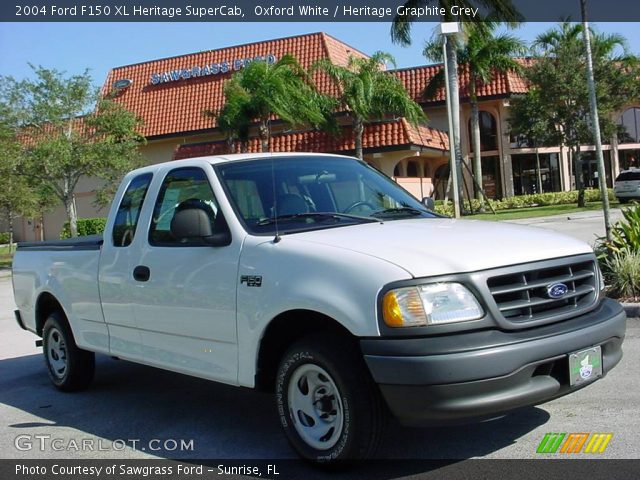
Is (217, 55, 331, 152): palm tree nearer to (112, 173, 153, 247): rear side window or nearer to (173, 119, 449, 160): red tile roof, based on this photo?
(173, 119, 449, 160): red tile roof

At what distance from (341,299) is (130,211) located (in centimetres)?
271

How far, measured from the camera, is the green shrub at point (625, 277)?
28.9 ft

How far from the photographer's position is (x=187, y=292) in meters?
5.06

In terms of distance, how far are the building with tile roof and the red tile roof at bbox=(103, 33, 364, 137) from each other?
0.17ft

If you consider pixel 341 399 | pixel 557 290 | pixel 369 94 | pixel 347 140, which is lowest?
pixel 341 399

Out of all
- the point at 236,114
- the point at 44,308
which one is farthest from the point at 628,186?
the point at 44,308

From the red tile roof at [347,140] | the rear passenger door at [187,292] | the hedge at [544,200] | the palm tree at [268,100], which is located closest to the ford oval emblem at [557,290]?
the rear passenger door at [187,292]

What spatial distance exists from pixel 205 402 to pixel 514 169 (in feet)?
120

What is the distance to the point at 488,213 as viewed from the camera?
99.5ft

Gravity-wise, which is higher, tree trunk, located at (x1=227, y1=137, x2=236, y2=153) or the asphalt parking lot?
tree trunk, located at (x1=227, y1=137, x2=236, y2=153)

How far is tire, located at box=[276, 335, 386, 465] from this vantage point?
4023 millimetres

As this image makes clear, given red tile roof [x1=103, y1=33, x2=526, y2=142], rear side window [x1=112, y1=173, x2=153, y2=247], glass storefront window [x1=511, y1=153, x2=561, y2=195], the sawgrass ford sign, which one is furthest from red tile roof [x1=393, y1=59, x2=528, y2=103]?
rear side window [x1=112, y1=173, x2=153, y2=247]

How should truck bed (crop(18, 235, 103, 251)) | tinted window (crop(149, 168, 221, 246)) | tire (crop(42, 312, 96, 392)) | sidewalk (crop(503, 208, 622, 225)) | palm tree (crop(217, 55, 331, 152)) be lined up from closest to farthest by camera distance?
tinted window (crop(149, 168, 221, 246)) → truck bed (crop(18, 235, 103, 251)) → tire (crop(42, 312, 96, 392)) → sidewalk (crop(503, 208, 622, 225)) → palm tree (crop(217, 55, 331, 152))

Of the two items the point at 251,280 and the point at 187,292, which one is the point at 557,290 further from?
the point at 187,292
